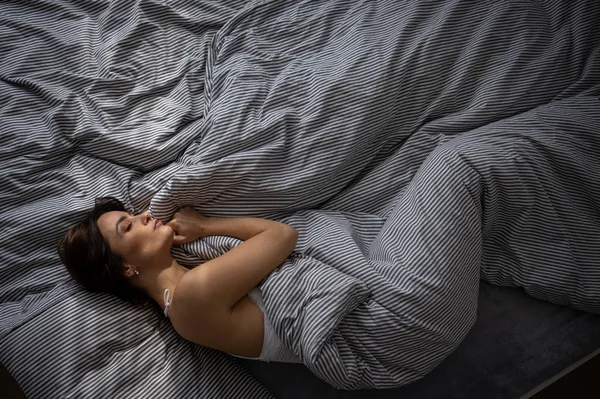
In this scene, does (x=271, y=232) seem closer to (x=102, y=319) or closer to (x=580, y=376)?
(x=102, y=319)

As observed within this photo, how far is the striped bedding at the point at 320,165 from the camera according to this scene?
1.14 metres

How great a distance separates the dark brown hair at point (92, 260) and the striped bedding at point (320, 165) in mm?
47

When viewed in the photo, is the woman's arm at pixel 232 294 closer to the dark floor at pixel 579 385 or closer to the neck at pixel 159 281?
the neck at pixel 159 281

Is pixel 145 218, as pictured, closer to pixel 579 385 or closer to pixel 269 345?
pixel 269 345

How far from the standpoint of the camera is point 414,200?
1.23 metres

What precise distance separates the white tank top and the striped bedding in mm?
38

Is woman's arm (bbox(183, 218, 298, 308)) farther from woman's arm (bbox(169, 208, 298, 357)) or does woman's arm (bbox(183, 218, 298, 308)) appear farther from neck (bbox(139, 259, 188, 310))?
neck (bbox(139, 259, 188, 310))

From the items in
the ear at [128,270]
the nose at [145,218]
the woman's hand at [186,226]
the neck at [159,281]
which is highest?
the nose at [145,218]

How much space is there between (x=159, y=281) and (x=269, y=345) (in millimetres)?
307

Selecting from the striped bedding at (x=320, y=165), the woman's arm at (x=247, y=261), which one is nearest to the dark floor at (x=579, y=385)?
the striped bedding at (x=320, y=165)

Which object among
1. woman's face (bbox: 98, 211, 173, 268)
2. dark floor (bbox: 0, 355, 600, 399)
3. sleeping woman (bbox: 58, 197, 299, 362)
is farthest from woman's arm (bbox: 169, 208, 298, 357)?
dark floor (bbox: 0, 355, 600, 399)

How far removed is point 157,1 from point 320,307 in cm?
110

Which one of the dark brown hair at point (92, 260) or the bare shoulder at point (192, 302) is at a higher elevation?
the dark brown hair at point (92, 260)

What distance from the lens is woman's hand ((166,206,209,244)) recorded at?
1.27m
